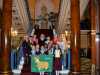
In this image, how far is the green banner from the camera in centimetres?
950

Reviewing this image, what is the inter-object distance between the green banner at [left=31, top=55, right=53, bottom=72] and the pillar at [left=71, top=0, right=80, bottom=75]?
42.4 inches

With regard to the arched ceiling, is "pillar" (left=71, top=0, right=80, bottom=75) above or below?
below

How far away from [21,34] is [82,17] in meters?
3.90

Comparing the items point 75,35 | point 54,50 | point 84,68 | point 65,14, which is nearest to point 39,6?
point 65,14

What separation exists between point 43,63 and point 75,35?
144 centimetres

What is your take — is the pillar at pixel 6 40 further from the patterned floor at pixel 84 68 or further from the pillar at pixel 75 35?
the patterned floor at pixel 84 68

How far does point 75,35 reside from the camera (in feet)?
28.5

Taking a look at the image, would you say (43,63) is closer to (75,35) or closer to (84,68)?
(75,35)

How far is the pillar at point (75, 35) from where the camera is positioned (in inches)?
337

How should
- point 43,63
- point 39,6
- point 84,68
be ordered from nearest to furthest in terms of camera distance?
point 43,63
point 84,68
point 39,6

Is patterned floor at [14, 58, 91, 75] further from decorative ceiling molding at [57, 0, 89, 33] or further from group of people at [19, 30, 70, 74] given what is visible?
decorative ceiling molding at [57, 0, 89, 33]

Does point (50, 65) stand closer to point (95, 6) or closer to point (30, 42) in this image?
point (30, 42)

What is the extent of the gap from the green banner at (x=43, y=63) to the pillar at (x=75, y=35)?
1076 millimetres

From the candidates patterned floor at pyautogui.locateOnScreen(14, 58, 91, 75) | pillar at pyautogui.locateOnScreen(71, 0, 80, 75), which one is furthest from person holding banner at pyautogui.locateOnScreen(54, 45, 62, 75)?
pillar at pyautogui.locateOnScreen(71, 0, 80, 75)
